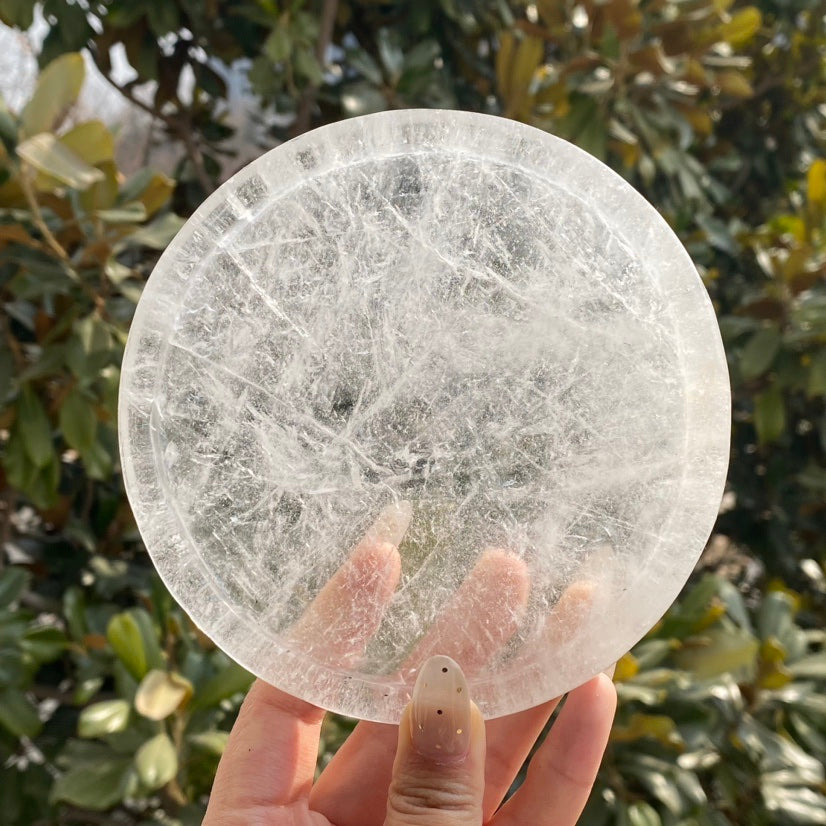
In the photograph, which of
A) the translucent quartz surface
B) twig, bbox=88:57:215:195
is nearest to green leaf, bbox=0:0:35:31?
twig, bbox=88:57:215:195

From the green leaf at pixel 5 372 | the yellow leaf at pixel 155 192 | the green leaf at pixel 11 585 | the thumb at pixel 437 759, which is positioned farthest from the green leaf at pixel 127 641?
the yellow leaf at pixel 155 192

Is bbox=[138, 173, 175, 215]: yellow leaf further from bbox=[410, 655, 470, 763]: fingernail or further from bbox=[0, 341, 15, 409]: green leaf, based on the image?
bbox=[410, 655, 470, 763]: fingernail

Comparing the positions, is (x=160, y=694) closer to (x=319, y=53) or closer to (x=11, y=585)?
(x=11, y=585)

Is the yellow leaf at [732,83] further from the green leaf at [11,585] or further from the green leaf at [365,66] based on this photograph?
the green leaf at [11,585]

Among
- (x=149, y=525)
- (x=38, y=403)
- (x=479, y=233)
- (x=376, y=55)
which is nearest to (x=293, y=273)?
(x=479, y=233)

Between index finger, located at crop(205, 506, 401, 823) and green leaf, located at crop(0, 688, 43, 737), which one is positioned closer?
index finger, located at crop(205, 506, 401, 823)

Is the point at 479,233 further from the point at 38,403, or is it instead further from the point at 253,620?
the point at 38,403

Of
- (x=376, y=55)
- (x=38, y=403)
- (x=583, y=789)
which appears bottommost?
(x=583, y=789)
